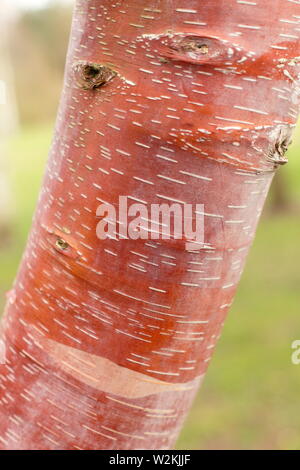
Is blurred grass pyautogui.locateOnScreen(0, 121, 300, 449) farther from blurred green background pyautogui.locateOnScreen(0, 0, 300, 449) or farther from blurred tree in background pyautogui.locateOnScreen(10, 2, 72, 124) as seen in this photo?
blurred tree in background pyautogui.locateOnScreen(10, 2, 72, 124)

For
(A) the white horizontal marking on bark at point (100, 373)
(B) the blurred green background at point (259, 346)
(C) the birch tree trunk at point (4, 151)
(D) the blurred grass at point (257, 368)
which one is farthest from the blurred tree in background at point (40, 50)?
(A) the white horizontal marking on bark at point (100, 373)

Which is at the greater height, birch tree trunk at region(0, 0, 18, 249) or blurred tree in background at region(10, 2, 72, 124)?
birch tree trunk at region(0, 0, 18, 249)

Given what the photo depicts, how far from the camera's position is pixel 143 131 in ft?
3.34

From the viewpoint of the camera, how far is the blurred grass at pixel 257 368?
4883 millimetres

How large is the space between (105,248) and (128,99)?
0.82 feet

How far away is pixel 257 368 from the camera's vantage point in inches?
231

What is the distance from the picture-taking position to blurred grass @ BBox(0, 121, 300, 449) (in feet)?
16.0

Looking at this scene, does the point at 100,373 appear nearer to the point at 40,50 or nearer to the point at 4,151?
the point at 4,151

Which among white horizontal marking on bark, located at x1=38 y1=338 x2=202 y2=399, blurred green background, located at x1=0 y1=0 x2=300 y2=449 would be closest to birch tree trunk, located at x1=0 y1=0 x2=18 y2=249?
blurred green background, located at x1=0 y1=0 x2=300 y2=449

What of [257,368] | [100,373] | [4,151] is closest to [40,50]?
[4,151]

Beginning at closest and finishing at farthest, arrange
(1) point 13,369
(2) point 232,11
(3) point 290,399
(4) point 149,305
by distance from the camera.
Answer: (2) point 232,11, (4) point 149,305, (1) point 13,369, (3) point 290,399

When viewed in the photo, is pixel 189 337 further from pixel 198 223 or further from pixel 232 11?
pixel 232 11
